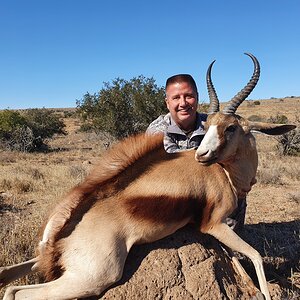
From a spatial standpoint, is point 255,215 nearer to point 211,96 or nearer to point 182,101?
point 182,101

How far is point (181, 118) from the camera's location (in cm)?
571

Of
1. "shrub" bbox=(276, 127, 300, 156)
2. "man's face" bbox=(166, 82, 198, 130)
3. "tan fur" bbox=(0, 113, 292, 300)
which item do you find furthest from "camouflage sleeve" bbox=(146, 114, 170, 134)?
"shrub" bbox=(276, 127, 300, 156)

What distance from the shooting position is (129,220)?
11.6 ft

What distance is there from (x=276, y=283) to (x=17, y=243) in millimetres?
3437

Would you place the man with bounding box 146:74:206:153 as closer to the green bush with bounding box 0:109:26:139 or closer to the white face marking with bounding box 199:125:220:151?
the white face marking with bounding box 199:125:220:151

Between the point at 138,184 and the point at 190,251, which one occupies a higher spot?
the point at 138,184

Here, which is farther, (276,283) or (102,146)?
(102,146)

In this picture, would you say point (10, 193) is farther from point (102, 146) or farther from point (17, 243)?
point (102, 146)

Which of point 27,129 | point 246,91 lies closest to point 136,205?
point 246,91

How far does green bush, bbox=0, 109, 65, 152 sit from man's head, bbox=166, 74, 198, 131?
18.1 meters

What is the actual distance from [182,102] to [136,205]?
7.83 ft

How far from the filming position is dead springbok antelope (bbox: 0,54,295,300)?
11.1 feet

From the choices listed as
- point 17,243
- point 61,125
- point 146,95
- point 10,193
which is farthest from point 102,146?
point 17,243

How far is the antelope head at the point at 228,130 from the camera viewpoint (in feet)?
12.7
